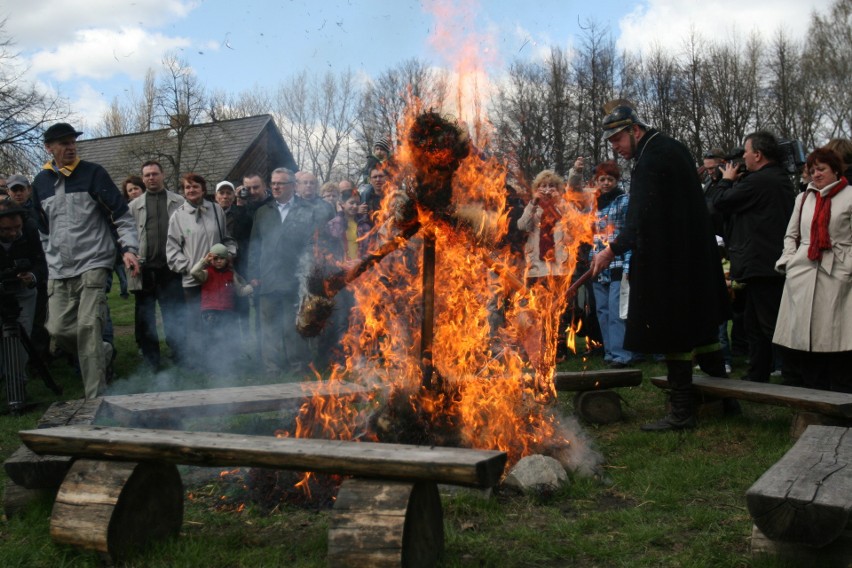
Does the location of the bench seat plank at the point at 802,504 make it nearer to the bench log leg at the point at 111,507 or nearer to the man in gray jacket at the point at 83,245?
the bench log leg at the point at 111,507

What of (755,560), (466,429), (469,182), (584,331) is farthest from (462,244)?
(584,331)

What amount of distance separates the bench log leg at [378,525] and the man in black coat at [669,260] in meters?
3.10

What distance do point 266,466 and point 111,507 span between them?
0.84 metres

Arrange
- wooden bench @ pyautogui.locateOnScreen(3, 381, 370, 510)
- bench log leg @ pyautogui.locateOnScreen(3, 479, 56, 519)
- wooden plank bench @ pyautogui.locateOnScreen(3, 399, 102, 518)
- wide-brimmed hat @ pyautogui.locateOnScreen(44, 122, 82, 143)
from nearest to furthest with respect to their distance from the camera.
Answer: wooden plank bench @ pyautogui.locateOnScreen(3, 399, 102, 518), bench log leg @ pyautogui.locateOnScreen(3, 479, 56, 519), wooden bench @ pyautogui.locateOnScreen(3, 381, 370, 510), wide-brimmed hat @ pyautogui.locateOnScreen(44, 122, 82, 143)

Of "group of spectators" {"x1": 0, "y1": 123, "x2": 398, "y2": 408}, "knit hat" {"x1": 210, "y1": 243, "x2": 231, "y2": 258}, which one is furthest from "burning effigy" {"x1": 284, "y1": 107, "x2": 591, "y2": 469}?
"knit hat" {"x1": 210, "y1": 243, "x2": 231, "y2": 258}

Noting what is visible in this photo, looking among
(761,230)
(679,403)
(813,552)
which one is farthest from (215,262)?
(813,552)

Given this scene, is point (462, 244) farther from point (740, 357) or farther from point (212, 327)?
point (740, 357)

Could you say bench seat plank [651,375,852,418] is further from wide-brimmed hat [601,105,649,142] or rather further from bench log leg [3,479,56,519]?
bench log leg [3,479,56,519]

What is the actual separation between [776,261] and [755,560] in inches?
172

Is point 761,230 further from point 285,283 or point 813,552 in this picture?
point 285,283

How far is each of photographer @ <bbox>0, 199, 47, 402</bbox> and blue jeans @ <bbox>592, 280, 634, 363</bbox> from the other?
6364 mm

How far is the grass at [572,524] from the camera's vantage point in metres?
3.80

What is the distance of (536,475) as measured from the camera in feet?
15.4

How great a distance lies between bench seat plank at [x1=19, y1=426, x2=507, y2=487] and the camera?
3.32 m
